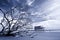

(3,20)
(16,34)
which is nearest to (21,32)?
(16,34)

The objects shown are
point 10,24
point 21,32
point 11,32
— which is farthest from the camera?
point 21,32

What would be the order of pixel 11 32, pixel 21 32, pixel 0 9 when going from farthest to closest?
pixel 21 32
pixel 11 32
pixel 0 9

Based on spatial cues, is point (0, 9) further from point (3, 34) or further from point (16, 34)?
point (16, 34)

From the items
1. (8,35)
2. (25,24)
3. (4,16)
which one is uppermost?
(4,16)

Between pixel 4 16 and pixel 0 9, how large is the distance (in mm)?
3173

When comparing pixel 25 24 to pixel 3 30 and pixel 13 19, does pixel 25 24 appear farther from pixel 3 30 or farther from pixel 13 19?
pixel 3 30

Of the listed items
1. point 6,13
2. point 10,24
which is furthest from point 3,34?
point 6,13

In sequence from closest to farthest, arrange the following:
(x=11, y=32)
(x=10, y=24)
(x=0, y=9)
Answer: (x=0, y=9)
(x=10, y=24)
(x=11, y=32)

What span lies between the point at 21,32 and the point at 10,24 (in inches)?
336

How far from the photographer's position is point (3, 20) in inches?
1752

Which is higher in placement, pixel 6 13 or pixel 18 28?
pixel 6 13

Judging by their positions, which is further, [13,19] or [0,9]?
[13,19]

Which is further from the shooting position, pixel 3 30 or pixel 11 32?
pixel 11 32

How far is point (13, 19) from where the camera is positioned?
45.0m
